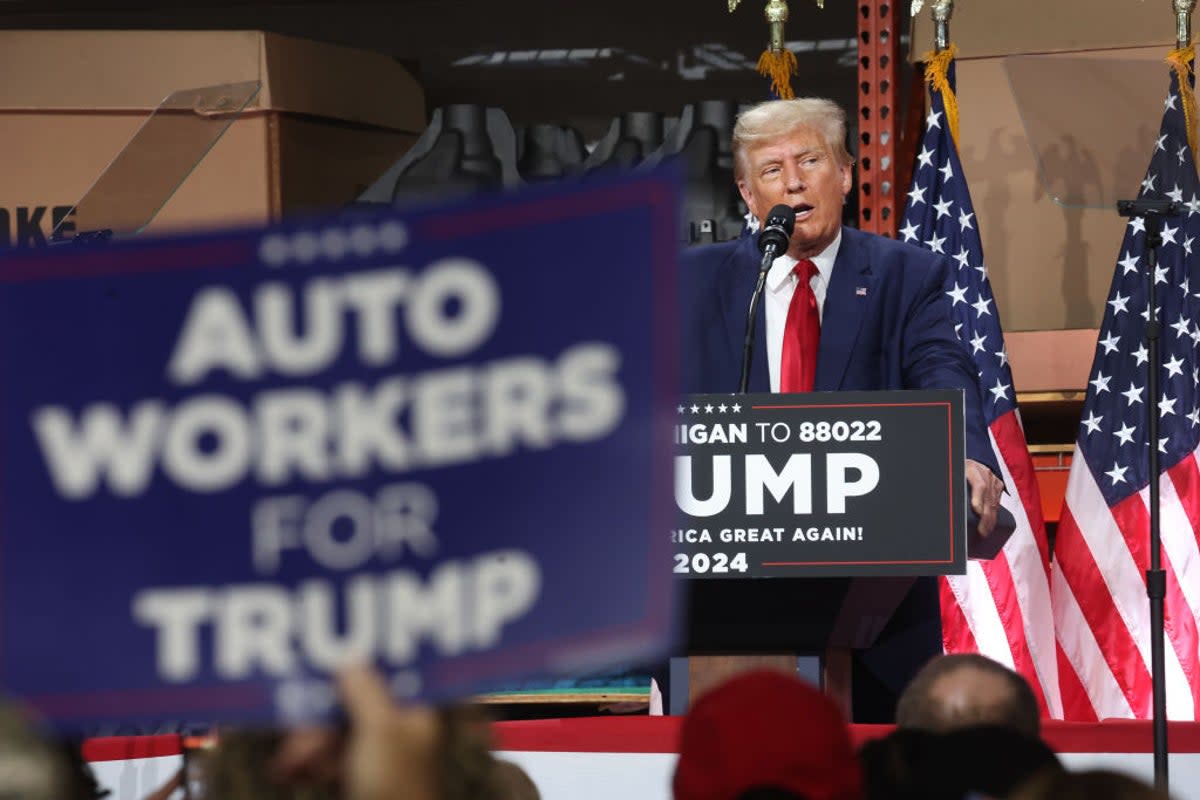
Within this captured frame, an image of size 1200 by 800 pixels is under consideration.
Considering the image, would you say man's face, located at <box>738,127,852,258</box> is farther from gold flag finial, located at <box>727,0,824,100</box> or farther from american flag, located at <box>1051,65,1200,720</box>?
american flag, located at <box>1051,65,1200,720</box>

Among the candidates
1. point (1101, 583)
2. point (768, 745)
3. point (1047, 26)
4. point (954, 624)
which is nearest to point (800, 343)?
point (954, 624)

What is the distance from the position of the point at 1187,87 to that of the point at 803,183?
156 cm

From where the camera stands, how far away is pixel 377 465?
1325 millimetres

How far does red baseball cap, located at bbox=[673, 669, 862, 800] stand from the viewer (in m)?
1.39

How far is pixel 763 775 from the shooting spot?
1394mm

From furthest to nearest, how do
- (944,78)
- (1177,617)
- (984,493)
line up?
(944,78), (1177,617), (984,493)

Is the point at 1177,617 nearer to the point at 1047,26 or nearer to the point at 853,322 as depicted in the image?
the point at 1047,26

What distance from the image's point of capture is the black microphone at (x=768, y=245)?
3051 mm

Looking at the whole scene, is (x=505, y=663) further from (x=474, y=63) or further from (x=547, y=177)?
(x=474, y=63)

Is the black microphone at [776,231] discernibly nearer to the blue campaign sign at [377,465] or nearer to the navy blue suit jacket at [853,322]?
the navy blue suit jacket at [853,322]

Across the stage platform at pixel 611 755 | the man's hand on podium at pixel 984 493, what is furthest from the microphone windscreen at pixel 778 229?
the stage platform at pixel 611 755

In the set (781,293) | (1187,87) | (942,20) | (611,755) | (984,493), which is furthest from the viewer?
(942,20)

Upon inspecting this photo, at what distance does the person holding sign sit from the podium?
56 centimetres

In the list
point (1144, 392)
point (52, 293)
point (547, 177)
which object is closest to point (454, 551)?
point (52, 293)
